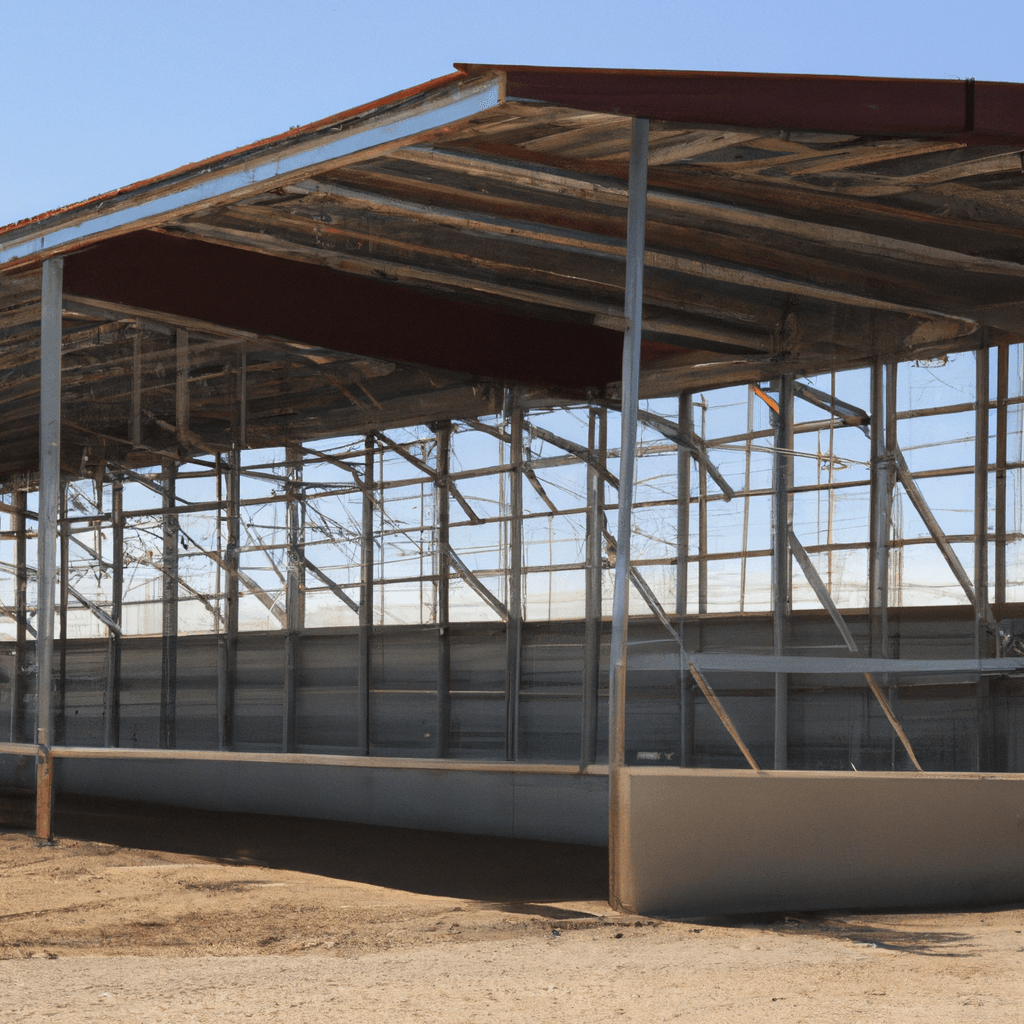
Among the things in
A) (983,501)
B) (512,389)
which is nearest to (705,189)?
(983,501)

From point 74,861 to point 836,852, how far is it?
4.75 m

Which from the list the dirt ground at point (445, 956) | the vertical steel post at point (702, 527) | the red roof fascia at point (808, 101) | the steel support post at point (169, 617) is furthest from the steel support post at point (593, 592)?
the red roof fascia at point (808, 101)

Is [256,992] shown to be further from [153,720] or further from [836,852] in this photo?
[153,720]

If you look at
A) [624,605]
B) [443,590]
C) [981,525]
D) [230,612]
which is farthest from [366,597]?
[624,605]

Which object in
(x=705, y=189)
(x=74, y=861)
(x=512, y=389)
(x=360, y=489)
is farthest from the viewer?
(x=360, y=489)

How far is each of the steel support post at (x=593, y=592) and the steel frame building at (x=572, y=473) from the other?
0.10ft

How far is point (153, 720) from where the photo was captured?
54.0 ft

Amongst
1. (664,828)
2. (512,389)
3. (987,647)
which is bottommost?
(664,828)

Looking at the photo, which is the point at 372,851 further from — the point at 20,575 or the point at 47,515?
the point at 20,575

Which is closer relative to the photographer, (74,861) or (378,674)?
(74,861)

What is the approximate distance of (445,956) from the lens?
609 cm

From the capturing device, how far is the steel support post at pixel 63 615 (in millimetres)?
15880

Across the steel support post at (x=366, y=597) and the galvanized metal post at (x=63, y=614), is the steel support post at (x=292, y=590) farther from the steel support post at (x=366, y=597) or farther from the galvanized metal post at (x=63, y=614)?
the galvanized metal post at (x=63, y=614)

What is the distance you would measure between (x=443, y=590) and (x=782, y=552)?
3839mm
